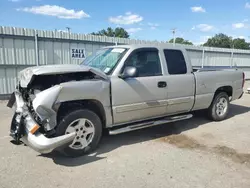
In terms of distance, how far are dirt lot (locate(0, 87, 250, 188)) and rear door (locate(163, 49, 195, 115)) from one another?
0.68 meters

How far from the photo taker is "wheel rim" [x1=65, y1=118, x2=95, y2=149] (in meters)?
4.04

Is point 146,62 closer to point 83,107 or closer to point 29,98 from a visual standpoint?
point 83,107

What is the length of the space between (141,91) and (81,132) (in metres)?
1.45

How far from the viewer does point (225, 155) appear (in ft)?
14.2

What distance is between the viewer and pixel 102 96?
14.0 ft

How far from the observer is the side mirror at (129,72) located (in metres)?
4.38

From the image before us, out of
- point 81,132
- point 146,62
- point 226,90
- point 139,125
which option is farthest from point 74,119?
point 226,90

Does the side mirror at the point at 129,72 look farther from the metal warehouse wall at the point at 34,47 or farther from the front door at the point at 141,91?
the metal warehouse wall at the point at 34,47

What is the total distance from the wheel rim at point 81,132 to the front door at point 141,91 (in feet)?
1.85

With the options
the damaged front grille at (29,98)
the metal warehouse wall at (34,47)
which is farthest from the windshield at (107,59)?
the metal warehouse wall at (34,47)

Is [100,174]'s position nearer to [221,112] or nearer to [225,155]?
[225,155]

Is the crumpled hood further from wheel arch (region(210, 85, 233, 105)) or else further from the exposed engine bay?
wheel arch (region(210, 85, 233, 105))

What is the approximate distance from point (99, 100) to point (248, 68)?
2069 cm

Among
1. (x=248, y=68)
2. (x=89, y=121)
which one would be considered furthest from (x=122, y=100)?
(x=248, y=68)
